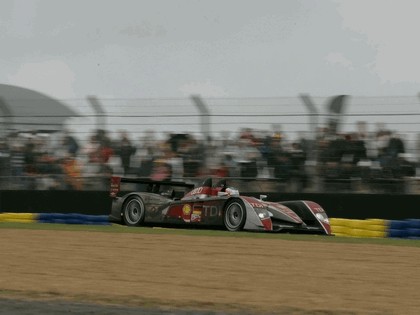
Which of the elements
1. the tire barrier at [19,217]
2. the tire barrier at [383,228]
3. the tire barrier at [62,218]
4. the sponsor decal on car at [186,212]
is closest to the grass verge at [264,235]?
the sponsor decal on car at [186,212]

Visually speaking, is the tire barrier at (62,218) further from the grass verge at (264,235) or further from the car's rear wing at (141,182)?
the grass verge at (264,235)

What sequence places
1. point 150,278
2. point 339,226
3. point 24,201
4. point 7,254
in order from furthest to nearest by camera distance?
point 24,201, point 339,226, point 7,254, point 150,278

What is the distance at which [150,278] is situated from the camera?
24.1ft

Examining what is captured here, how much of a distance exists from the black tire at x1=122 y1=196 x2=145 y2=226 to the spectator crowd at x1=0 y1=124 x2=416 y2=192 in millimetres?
1111

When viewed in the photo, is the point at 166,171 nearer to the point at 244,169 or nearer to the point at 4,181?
the point at 244,169

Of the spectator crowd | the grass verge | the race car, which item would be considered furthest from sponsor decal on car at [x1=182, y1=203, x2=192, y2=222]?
the spectator crowd

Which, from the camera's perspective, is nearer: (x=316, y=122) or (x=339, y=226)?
(x=339, y=226)

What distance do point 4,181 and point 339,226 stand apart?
6.79m

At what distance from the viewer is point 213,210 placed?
13219 millimetres

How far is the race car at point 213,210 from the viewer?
41.5 feet

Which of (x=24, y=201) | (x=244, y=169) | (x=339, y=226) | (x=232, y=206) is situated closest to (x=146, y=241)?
(x=232, y=206)

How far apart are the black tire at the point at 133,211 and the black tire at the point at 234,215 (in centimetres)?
181

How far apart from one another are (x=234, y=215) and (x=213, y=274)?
5.41 m

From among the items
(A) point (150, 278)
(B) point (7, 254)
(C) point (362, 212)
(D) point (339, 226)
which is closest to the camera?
(A) point (150, 278)
